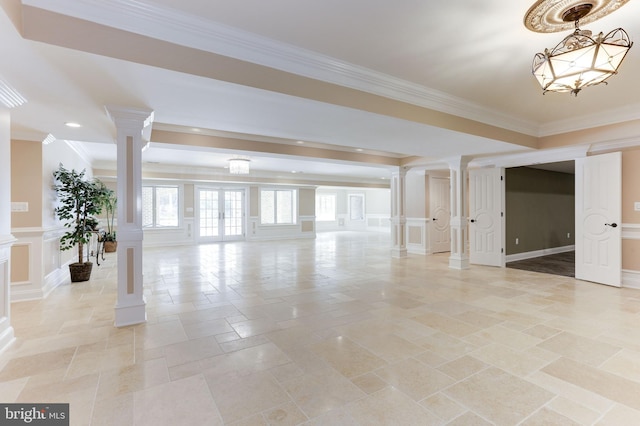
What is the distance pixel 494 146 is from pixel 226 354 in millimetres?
4968

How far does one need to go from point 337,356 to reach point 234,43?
2.66 m

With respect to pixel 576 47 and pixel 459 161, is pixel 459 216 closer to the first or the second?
pixel 459 161

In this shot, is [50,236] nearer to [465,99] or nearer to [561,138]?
[465,99]

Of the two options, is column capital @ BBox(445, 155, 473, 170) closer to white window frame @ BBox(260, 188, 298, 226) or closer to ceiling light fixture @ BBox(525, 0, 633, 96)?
ceiling light fixture @ BBox(525, 0, 633, 96)

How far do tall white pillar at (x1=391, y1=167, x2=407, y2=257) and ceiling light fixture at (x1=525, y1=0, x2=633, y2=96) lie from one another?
5401mm

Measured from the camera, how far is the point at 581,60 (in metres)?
2.06

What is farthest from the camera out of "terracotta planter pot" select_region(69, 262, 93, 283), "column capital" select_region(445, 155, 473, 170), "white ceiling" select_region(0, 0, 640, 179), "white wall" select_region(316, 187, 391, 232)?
"white wall" select_region(316, 187, 391, 232)

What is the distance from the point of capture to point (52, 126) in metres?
3.79

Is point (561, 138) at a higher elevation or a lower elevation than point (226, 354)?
higher

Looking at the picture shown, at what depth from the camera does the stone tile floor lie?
185cm

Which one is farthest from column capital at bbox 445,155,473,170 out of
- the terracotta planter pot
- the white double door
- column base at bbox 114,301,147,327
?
the terracotta planter pot

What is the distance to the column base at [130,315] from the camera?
3184 mm

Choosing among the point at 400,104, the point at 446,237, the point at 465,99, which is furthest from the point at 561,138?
the point at 446,237

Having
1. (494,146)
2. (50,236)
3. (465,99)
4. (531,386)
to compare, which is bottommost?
(531,386)
